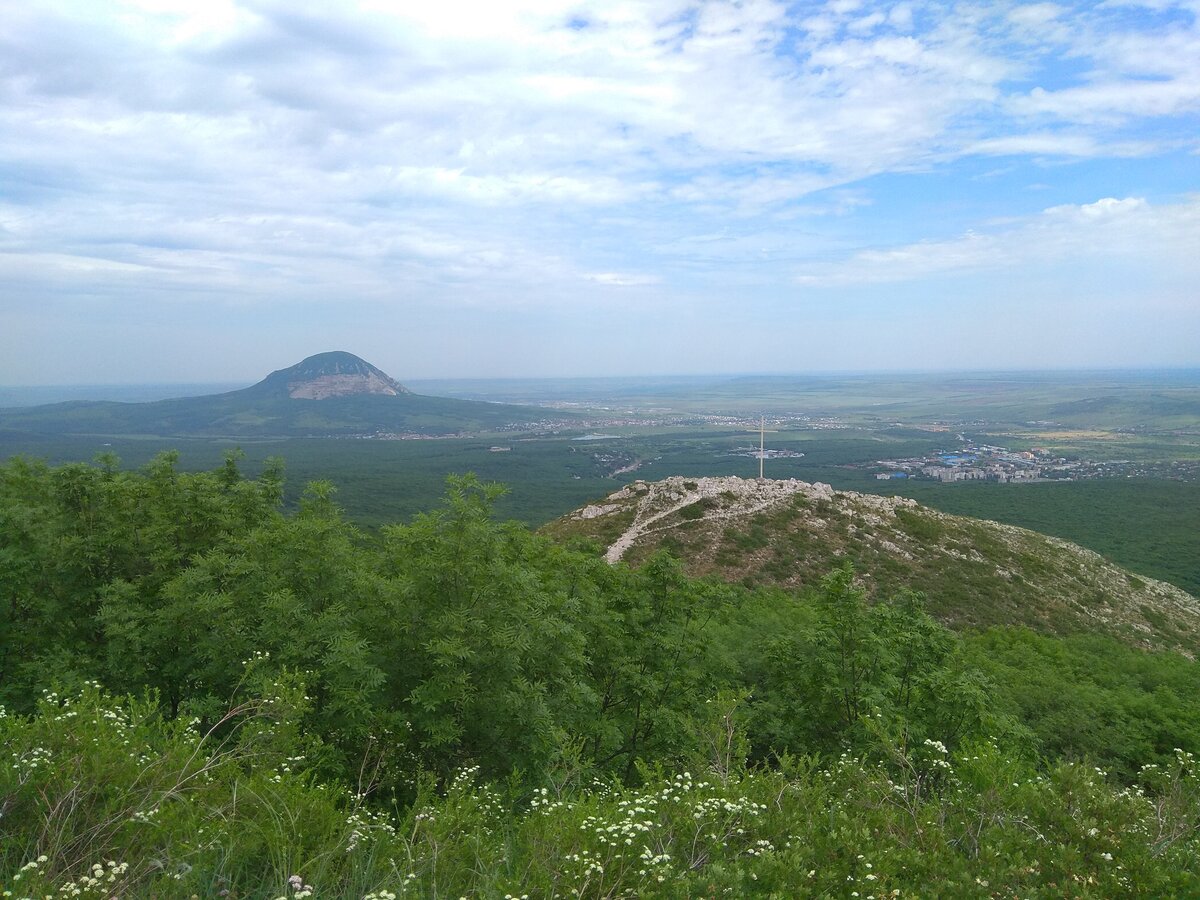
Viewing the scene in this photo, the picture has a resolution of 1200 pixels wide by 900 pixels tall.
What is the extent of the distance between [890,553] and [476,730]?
37.0m

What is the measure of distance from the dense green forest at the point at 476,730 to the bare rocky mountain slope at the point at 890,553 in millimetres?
19629

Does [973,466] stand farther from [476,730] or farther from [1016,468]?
[476,730]

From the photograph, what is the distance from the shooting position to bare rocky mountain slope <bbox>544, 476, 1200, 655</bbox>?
117 ft

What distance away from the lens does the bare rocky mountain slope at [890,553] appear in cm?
3581

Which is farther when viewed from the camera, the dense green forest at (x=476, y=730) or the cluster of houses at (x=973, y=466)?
the cluster of houses at (x=973, y=466)

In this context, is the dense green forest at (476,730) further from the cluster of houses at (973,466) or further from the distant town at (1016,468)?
the distant town at (1016,468)

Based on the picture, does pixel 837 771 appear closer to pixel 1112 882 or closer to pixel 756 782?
pixel 756 782

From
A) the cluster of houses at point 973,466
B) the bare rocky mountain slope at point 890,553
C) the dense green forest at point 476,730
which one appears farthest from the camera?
the cluster of houses at point 973,466

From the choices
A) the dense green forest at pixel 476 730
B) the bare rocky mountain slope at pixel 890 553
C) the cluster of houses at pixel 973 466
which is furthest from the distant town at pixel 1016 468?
the dense green forest at pixel 476 730

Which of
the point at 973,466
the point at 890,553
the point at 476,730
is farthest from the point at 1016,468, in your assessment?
the point at 476,730

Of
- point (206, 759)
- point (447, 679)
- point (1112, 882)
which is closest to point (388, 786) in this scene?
point (447, 679)

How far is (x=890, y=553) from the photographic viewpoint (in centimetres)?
4066

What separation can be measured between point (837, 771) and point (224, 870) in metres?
7.29

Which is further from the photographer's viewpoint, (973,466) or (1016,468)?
(973,466)
